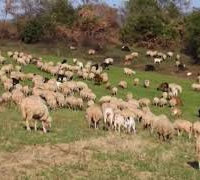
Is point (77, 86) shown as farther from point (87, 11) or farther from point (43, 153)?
point (87, 11)

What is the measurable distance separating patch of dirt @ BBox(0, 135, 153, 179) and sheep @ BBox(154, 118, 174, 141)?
3.79 ft

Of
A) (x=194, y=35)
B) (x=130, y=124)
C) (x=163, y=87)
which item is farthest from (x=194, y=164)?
(x=194, y=35)

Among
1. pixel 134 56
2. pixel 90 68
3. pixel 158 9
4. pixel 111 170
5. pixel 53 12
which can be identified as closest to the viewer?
pixel 111 170

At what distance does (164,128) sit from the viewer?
75.9ft

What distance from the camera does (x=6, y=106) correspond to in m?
29.4

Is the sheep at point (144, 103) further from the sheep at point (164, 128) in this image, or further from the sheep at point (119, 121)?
the sheep at point (164, 128)

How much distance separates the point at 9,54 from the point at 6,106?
20.9 meters

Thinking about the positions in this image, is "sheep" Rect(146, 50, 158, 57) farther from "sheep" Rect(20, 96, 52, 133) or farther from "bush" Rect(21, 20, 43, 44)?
"sheep" Rect(20, 96, 52, 133)

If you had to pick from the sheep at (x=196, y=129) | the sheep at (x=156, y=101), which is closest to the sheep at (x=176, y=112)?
the sheep at (x=156, y=101)

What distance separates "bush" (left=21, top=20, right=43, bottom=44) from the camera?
59.2 m

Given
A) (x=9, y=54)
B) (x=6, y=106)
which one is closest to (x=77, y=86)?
(x=6, y=106)

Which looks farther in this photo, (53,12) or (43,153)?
(53,12)

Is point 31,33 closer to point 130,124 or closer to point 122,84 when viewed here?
point 122,84

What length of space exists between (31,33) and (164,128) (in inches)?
1495
